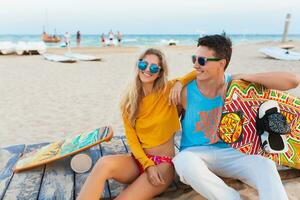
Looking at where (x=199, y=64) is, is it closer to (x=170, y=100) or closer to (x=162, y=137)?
(x=170, y=100)

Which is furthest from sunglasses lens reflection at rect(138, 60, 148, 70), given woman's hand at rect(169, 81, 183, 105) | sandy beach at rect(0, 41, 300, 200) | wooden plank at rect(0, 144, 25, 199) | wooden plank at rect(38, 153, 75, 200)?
wooden plank at rect(0, 144, 25, 199)

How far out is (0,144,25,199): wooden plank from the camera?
2.79 m

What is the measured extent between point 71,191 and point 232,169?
128 cm

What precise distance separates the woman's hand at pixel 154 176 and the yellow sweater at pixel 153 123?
0.14m

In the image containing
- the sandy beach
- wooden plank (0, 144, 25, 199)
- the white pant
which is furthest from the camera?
the sandy beach

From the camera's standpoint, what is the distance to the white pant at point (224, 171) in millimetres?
2139

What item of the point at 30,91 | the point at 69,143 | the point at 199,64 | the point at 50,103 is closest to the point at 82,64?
the point at 30,91

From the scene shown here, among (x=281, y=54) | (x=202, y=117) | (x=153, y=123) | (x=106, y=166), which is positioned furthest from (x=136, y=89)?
(x=281, y=54)

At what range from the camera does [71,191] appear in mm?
2625

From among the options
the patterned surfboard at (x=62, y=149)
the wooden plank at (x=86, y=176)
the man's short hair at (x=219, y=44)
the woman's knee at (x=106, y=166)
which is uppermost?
the man's short hair at (x=219, y=44)

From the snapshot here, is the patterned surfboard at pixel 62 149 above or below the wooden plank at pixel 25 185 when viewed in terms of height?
above

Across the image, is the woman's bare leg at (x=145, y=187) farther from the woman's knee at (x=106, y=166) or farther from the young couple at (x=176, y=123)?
the woman's knee at (x=106, y=166)

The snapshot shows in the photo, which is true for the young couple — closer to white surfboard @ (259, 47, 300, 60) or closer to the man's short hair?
the man's short hair

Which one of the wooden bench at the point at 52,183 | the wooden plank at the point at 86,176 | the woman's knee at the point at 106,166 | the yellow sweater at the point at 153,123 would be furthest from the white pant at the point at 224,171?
the wooden plank at the point at 86,176
